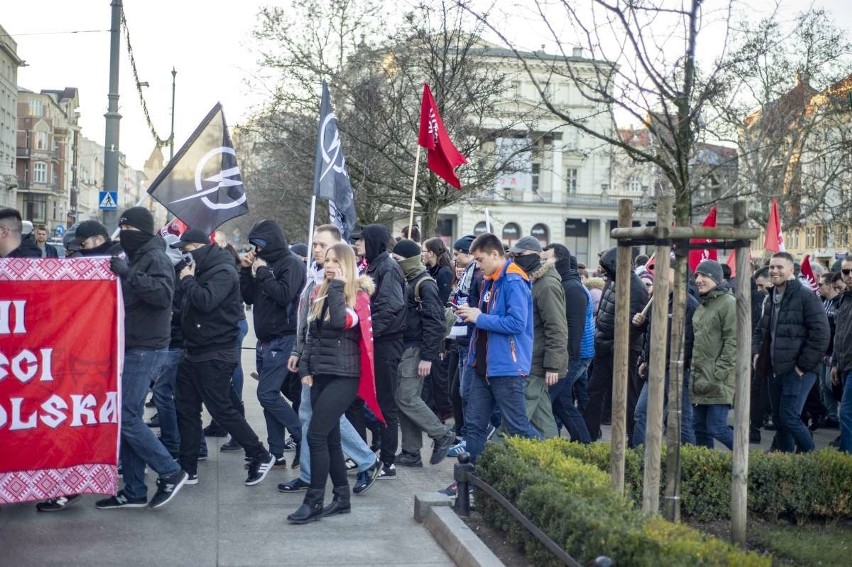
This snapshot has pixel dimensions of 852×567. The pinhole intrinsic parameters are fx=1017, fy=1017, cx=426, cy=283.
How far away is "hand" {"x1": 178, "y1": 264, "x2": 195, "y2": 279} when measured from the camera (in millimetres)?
7160

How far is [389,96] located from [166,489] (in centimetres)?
1425

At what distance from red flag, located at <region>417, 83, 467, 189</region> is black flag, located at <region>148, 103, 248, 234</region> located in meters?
3.25

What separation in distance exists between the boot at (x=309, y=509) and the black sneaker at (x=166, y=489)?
0.89 meters

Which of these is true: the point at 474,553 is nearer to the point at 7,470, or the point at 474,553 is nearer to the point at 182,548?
the point at 182,548

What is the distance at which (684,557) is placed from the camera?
4.14m

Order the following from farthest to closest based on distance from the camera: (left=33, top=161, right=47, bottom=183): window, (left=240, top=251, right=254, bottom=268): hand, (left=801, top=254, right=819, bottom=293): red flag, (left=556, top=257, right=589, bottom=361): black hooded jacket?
1. (left=33, top=161, right=47, bottom=183): window
2. (left=801, top=254, right=819, bottom=293): red flag
3. (left=556, top=257, right=589, bottom=361): black hooded jacket
4. (left=240, top=251, right=254, bottom=268): hand

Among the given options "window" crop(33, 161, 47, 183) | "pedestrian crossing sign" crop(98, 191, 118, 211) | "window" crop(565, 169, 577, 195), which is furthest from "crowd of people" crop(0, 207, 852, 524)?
"window" crop(33, 161, 47, 183)

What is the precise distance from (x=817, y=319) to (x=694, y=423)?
158 cm

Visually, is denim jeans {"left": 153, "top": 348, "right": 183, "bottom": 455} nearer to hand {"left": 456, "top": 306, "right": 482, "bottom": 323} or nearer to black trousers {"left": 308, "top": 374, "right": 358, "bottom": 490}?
black trousers {"left": 308, "top": 374, "right": 358, "bottom": 490}

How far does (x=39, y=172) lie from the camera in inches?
4158

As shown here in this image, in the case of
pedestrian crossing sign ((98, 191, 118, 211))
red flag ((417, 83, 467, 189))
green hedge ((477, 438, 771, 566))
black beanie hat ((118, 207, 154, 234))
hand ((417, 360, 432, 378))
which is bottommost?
green hedge ((477, 438, 771, 566))

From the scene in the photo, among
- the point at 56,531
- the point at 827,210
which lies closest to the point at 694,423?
the point at 56,531

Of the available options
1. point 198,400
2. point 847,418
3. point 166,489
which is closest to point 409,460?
point 198,400

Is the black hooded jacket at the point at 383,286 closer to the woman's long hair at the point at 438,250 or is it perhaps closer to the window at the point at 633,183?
the woman's long hair at the point at 438,250
